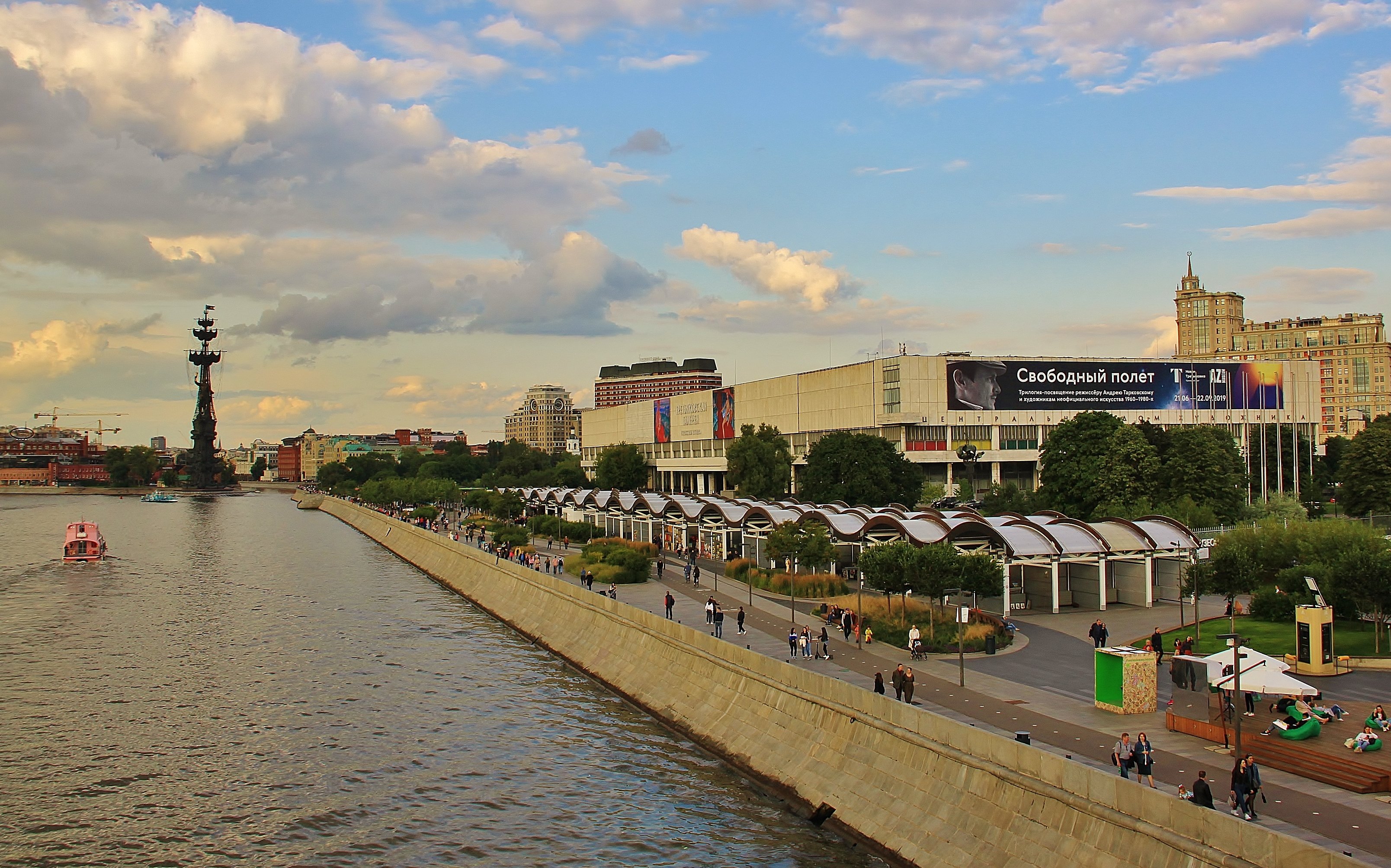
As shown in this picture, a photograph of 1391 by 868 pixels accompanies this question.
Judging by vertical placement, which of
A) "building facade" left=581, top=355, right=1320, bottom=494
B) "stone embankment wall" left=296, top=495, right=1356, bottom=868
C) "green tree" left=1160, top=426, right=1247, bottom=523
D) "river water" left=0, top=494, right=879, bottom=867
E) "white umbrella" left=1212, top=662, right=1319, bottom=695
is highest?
"building facade" left=581, top=355, right=1320, bottom=494

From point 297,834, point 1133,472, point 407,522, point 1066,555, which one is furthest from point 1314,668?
point 407,522

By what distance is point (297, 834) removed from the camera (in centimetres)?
2772

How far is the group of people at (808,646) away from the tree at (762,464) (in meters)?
66.9

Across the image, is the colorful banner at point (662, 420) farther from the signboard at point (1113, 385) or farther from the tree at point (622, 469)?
the signboard at point (1113, 385)

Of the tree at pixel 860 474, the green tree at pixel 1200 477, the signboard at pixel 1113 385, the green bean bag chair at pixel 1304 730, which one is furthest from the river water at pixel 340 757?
the signboard at pixel 1113 385

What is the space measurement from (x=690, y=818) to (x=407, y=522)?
349ft

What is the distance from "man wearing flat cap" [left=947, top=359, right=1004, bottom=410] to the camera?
11725 cm

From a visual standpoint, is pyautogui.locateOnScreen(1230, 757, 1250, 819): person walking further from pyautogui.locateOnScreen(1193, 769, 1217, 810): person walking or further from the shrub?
the shrub

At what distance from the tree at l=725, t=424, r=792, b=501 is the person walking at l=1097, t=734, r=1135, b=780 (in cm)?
8313

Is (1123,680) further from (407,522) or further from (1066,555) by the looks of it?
(407,522)

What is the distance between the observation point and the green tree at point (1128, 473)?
76994mm

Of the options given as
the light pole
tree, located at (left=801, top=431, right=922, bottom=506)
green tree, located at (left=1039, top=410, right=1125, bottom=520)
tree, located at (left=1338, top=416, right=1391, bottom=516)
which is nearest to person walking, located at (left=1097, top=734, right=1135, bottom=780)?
the light pole

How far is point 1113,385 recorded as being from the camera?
121750 mm

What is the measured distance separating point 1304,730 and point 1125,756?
5382 mm
